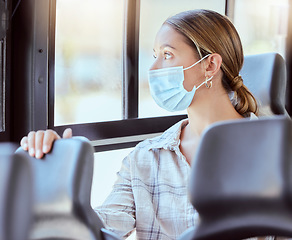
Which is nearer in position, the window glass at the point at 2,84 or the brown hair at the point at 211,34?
the brown hair at the point at 211,34

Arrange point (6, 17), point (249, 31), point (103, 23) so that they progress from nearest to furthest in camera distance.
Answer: point (6, 17) → point (103, 23) → point (249, 31)

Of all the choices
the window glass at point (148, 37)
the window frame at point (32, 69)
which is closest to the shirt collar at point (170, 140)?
the window frame at point (32, 69)

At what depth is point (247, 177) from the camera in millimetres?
380

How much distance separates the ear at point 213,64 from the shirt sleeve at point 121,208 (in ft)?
1.25

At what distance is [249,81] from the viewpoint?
6.49 feet

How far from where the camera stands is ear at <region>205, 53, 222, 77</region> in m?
1.43

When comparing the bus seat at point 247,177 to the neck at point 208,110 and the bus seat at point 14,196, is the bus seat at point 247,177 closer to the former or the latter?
the bus seat at point 14,196

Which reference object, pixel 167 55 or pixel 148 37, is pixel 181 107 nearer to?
pixel 167 55

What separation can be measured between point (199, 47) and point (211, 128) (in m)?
1.07

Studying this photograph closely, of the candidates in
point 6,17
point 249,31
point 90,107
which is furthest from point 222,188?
point 249,31

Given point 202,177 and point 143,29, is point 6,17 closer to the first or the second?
point 143,29

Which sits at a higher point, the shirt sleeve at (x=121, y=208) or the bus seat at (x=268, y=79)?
the bus seat at (x=268, y=79)

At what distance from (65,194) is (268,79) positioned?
5.34 ft

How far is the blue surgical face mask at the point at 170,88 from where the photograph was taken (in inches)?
58.0
